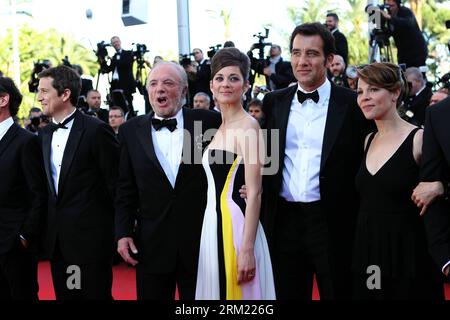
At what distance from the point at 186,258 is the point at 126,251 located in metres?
0.27

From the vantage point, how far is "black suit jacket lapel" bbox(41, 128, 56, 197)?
355 centimetres

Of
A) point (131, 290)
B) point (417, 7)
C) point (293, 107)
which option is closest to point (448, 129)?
point (293, 107)

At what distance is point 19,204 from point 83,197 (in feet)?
1.45

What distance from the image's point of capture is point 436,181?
7.97ft

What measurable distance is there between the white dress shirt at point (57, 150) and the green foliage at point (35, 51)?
25685 millimetres

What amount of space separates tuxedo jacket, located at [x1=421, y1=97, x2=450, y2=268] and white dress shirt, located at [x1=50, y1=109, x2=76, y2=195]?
1874 mm

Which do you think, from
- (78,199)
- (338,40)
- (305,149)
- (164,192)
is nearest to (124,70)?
(338,40)

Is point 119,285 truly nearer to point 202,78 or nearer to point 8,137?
point 8,137

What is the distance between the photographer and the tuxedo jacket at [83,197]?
352 centimetres

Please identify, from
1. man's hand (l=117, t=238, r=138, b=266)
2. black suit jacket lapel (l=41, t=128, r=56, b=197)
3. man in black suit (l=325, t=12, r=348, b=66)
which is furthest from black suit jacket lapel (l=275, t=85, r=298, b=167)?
man in black suit (l=325, t=12, r=348, b=66)

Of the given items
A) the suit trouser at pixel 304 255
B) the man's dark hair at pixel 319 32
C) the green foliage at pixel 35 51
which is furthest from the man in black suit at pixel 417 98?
the green foliage at pixel 35 51

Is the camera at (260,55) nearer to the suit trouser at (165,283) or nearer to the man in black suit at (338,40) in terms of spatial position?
the man in black suit at (338,40)
